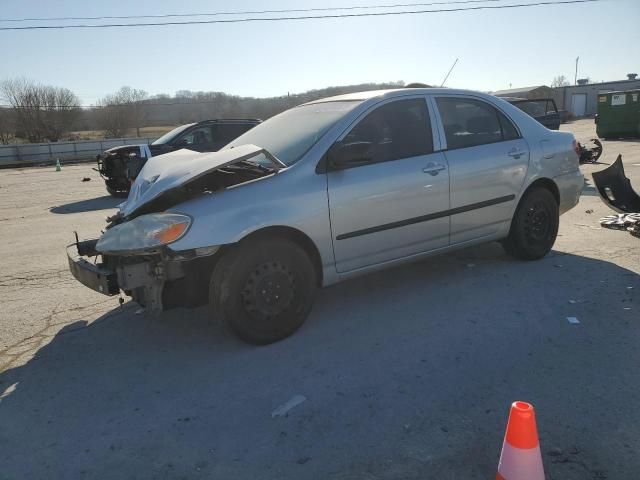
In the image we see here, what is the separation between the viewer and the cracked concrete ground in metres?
2.53

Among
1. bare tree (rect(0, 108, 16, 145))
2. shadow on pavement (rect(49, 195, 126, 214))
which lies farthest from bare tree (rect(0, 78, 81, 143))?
shadow on pavement (rect(49, 195, 126, 214))

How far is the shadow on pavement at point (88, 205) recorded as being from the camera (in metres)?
10.6

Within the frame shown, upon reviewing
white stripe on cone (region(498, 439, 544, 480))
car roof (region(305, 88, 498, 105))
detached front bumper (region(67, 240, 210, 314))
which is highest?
car roof (region(305, 88, 498, 105))

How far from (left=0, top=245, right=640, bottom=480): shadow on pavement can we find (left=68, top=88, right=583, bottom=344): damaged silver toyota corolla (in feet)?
1.49

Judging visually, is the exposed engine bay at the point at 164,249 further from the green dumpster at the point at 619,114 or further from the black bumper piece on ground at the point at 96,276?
the green dumpster at the point at 619,114

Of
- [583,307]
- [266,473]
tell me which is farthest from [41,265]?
[583,307]

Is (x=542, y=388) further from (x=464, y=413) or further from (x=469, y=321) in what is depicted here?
(x=469, y=321)

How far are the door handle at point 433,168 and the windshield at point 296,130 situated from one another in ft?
2.58

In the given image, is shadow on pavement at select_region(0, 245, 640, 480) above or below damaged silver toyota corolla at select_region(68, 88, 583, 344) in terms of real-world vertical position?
below

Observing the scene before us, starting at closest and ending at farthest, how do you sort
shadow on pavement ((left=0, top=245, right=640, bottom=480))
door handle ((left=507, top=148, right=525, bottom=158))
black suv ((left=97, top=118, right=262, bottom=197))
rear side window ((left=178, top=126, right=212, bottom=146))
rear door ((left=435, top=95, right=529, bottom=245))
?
shadow on pavement ((left=0, top=245, right=640, bottom=480)) < rear door ((left=435, top=95, right=529, bottom=245)) < door handle ((left=507, top=148, right=525, bottom=158)) < black suv ((left=97, top=118, right=262, bottom=197)) < rear side window ((left=178, top=126, right=212, bottom=146))

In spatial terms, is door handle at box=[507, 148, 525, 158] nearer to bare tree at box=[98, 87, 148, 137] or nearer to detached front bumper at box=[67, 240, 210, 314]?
detached front bumper at box=[67, 240, 210, 314]

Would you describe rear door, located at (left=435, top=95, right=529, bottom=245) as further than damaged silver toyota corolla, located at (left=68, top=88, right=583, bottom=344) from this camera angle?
Yes

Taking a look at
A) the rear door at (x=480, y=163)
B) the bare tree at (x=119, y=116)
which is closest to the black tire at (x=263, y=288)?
the rear door at (x=480, y=163)

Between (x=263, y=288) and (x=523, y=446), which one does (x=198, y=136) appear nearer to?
(x=263, y=288)
